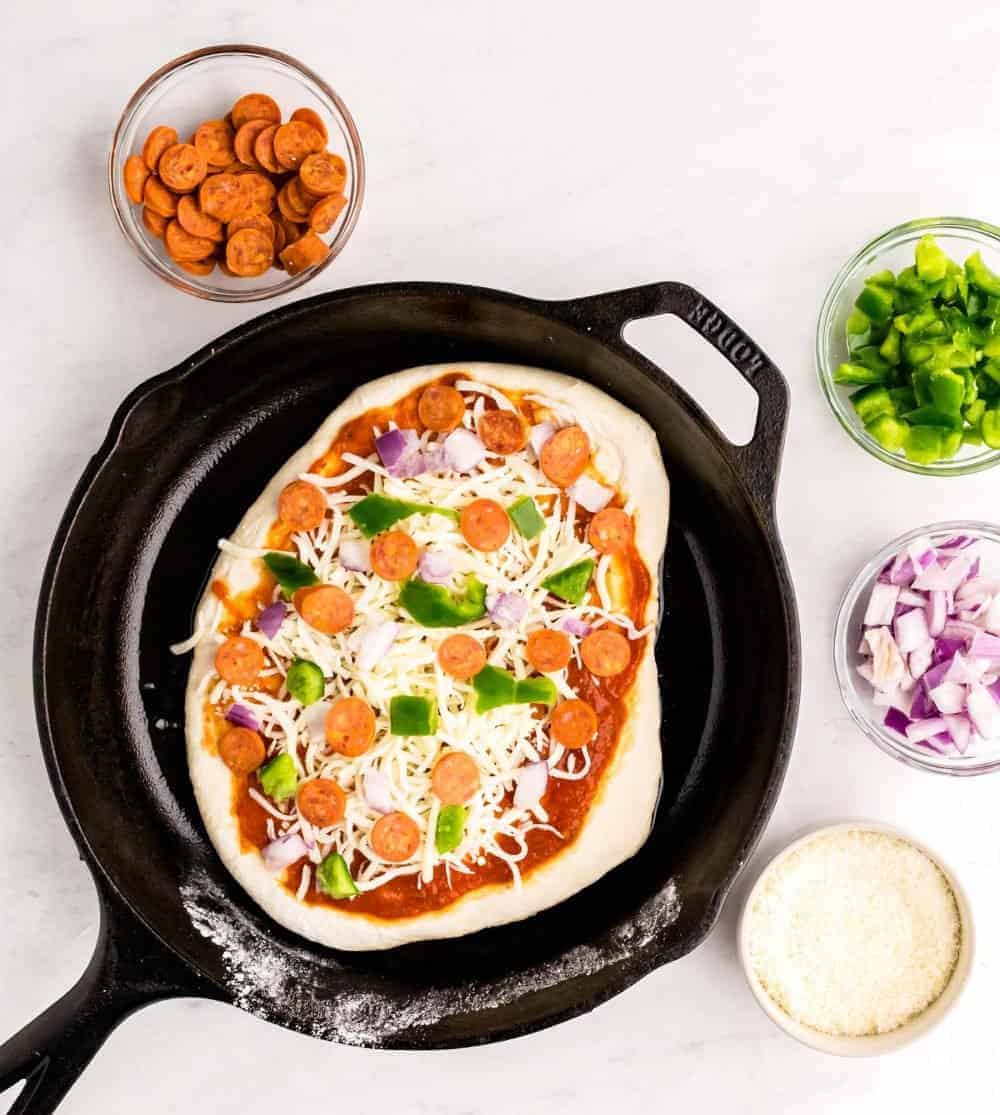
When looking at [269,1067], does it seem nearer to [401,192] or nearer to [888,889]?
[888,889]

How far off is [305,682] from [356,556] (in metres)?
0.32

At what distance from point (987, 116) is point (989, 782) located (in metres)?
1.83

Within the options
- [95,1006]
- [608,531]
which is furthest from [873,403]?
[95,1006]

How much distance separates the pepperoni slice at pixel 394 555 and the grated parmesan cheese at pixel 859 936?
1285 mm

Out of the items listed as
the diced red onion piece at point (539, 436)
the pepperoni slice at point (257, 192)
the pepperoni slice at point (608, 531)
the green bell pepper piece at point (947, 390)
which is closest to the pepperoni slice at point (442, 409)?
the diced red onion piece at point (539, 436)

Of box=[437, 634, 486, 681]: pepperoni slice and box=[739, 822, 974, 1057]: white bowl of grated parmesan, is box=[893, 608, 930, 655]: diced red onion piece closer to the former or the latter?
box=[739, 822, 974, 1057]: white bowl of grated parmesan

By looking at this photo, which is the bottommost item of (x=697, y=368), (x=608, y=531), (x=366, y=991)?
(x=366, y=991)

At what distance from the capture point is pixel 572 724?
2.87 meters

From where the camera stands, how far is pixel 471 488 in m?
2.86

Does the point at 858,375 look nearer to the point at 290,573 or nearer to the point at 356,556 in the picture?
the point at 356,556

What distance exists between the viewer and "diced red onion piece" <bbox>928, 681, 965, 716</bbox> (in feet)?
10.0

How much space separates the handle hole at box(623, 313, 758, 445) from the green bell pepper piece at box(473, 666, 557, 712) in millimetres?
878

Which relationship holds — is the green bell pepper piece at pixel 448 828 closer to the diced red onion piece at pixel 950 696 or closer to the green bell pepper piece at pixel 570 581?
the green bell pepper piece at pixel 570 581

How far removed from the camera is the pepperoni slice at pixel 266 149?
293cm
